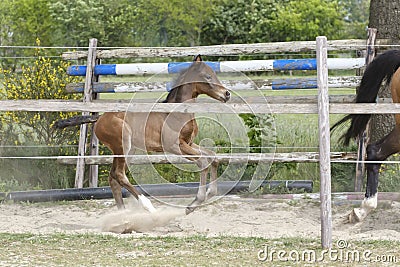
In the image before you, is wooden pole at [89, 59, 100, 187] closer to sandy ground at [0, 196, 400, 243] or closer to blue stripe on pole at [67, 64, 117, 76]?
blue stripe on pole at [67, 64, 117, 76]

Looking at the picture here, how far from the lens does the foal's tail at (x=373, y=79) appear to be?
789cm

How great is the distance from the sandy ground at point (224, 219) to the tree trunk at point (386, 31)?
1559 mm

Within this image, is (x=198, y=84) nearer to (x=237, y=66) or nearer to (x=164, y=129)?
(x=164, y=129)

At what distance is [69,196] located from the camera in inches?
361

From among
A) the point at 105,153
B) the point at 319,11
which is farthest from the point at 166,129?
the point at 319,11

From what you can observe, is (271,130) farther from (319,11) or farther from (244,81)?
(319,11)

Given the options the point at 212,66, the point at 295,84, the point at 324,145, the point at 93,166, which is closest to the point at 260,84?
the point at 295,84

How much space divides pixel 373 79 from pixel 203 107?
88.3 inches

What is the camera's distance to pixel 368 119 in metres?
7.87

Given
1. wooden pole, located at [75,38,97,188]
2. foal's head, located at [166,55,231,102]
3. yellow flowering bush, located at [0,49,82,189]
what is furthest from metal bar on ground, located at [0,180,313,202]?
foal's head, located at [166,55,231,102]

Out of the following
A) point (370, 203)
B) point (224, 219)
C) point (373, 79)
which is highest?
point (373, 79)

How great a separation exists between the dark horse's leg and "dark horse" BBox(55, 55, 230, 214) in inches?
66.0

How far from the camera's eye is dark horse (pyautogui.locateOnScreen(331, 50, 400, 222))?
25.3 ft

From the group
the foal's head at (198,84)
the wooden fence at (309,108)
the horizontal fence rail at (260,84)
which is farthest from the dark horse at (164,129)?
the wooden fence at (309,108)
